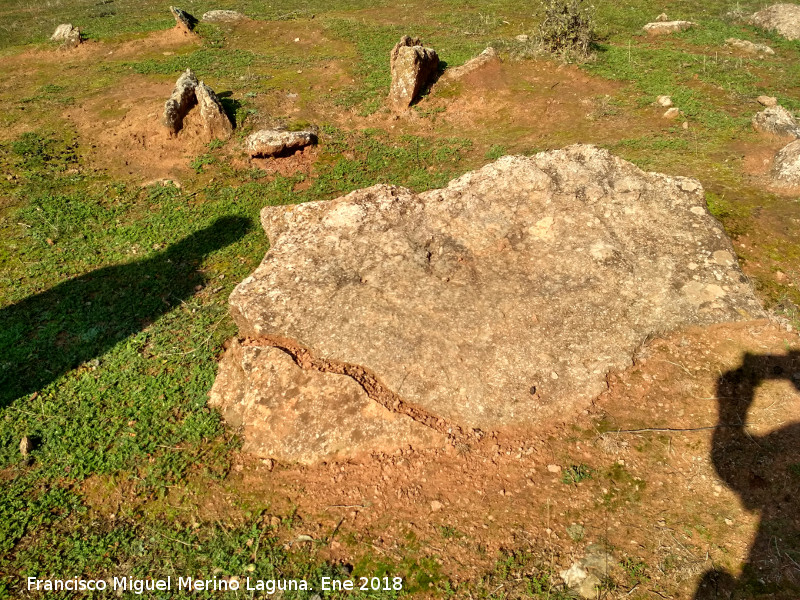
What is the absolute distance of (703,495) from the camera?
5.23 m

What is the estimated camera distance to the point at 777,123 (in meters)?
11.2

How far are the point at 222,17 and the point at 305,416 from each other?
24250 mm

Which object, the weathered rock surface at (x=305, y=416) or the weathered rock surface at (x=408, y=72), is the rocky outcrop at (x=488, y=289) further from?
the weathered rock surface at (x=408, y=72)

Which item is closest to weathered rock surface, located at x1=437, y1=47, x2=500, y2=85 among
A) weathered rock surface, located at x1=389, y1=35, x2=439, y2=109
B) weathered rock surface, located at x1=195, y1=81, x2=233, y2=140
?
weathered rock surface, located at x1=389, y1=35, x2=439, y2=109

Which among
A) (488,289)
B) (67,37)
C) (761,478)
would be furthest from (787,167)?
(67,37)

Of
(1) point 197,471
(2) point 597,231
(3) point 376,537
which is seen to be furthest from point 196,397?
(2) point 597,231

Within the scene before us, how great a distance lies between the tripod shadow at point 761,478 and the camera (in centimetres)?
447

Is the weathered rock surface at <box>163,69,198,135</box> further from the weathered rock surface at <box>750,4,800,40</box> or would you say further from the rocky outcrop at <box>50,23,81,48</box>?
the weathered rock surface at <box>750,4,800,40</box>

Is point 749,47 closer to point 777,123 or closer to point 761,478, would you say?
point 777,123

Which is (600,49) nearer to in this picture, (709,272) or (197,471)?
(709,272)

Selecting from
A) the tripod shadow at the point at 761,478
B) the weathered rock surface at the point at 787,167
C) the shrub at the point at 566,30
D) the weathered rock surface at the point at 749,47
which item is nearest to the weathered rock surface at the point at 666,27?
the weathered rock surface at the point at 749,47

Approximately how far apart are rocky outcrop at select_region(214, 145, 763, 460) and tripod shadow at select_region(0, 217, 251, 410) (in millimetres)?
2238

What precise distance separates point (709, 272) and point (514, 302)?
2.86 meters

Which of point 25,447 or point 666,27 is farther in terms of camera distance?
point 666,27
